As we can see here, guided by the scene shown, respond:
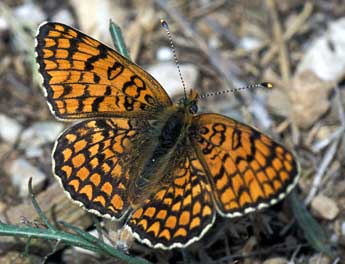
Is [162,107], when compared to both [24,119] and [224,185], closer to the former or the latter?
[224,185]

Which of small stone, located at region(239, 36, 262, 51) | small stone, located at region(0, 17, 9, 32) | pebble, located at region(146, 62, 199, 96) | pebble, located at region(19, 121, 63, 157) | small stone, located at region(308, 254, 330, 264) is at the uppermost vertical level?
small stone, located at region(0, 17, 9, 32)

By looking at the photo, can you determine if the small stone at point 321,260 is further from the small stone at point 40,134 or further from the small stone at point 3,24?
the small stone at point 3,24

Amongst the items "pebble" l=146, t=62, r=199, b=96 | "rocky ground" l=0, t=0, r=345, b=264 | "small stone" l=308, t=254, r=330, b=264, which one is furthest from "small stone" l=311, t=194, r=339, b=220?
"pebble" l=146, t=62, r=199, b=96

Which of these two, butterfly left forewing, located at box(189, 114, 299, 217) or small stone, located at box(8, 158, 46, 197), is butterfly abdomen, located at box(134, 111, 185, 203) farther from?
small stone, located at box(8, 158, 46, 197)

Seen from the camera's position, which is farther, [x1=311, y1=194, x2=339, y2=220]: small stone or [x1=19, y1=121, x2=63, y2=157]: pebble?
[x1=19, y1=121, x2=63, y2=157]: pebble

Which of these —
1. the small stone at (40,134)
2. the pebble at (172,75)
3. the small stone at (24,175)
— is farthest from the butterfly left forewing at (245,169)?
the small stone at (40,134)

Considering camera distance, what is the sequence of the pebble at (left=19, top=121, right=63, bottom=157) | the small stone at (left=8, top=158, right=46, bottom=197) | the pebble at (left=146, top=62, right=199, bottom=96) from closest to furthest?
the small stone at (left=8, top=158, right=46, bottom=197) < the pebble at (left=19, top=121, right=63, bottom=157) < the pebble at (left=146, top=62, right=199, bottom=96)

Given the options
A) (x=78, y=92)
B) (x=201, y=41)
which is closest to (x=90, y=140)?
(x=78, y=92)
